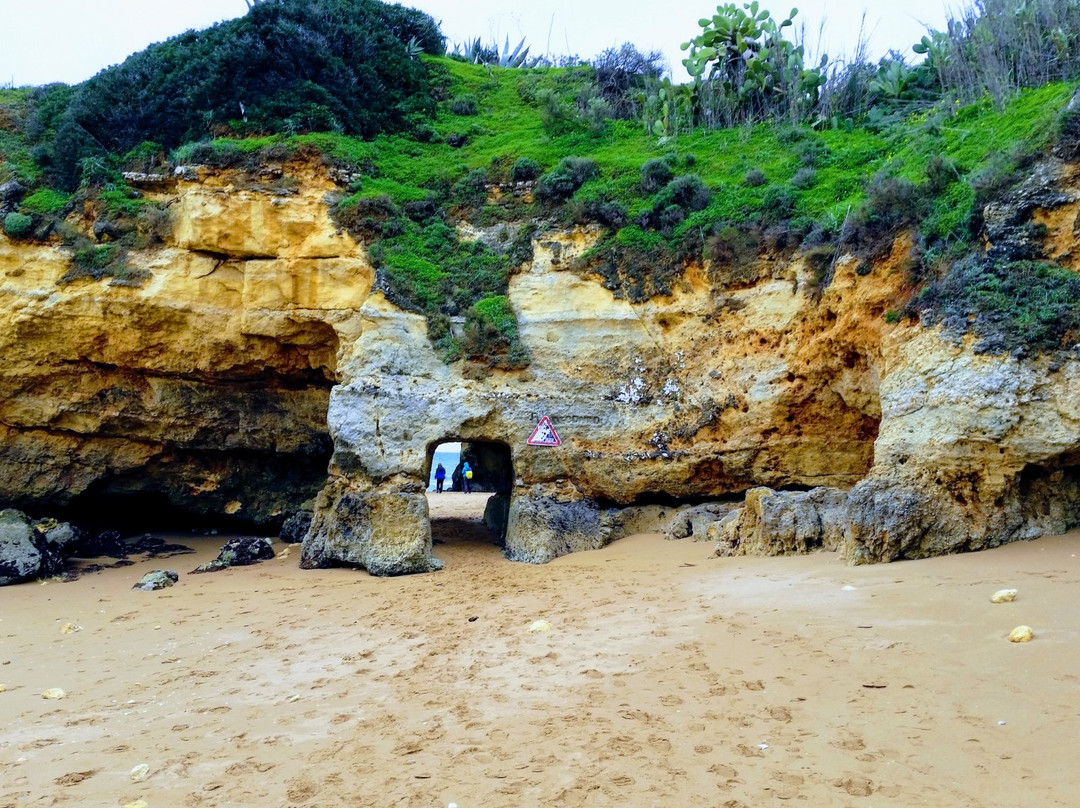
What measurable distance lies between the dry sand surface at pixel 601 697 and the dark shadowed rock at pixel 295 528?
5.92 metres

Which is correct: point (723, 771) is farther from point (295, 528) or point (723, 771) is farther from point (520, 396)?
point (295, 528)

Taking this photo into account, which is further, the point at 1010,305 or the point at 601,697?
the point at 1010,305

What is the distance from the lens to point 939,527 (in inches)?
314

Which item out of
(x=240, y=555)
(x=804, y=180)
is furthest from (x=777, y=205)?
(x=240, y=555)

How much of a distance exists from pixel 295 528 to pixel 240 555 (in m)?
2.10

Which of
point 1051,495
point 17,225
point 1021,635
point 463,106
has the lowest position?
point 1021,635

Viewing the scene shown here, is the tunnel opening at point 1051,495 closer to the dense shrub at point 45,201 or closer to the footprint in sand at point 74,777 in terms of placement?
the footprint in sand at point 74,777

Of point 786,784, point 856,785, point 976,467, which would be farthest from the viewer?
point 976,467

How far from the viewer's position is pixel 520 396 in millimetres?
12055

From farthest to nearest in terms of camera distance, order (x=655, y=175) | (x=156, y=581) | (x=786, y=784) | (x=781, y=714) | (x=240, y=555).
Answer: (x=655, y=175), (x=240, y=555), (x=156, y=581), (x=781, y=714), (x=786, y=784)

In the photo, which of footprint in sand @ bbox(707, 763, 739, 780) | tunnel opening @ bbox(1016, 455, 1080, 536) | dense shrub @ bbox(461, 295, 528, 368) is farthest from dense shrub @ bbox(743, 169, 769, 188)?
footprint in sand @ bbox(707, 763, 739, 780)

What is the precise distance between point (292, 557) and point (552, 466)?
180 inches

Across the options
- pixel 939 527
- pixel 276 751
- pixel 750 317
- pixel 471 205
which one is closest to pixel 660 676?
pixel 276 751

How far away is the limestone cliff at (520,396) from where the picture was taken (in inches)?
319
